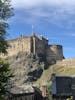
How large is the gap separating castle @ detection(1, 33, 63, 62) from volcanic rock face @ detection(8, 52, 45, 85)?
9.41 ft

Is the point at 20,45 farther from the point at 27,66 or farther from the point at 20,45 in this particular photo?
the point at 27,66

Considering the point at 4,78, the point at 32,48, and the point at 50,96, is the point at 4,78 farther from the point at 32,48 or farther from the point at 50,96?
the point at 32,48

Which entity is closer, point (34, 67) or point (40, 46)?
point (34, 67)

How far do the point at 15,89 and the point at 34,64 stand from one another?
321ft

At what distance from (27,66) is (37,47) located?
9742 mm

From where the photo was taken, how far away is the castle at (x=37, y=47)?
17276cm

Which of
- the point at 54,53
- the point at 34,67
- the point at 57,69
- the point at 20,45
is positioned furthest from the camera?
the point at 54,53

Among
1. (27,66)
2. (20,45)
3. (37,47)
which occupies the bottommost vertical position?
(27,66)

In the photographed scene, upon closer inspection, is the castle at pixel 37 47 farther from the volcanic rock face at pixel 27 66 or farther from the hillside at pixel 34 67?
the hillside at pixel 34 67

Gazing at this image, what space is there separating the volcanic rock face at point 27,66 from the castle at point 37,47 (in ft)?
9.41

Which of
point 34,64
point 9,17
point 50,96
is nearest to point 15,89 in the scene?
point 50,96

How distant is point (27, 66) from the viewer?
170500mm

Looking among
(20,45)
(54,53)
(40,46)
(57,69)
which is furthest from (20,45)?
(57,69)

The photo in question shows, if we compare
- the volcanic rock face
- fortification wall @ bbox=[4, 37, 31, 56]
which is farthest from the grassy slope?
fortification wall @ bbox=[4, 37, 31, 56]
